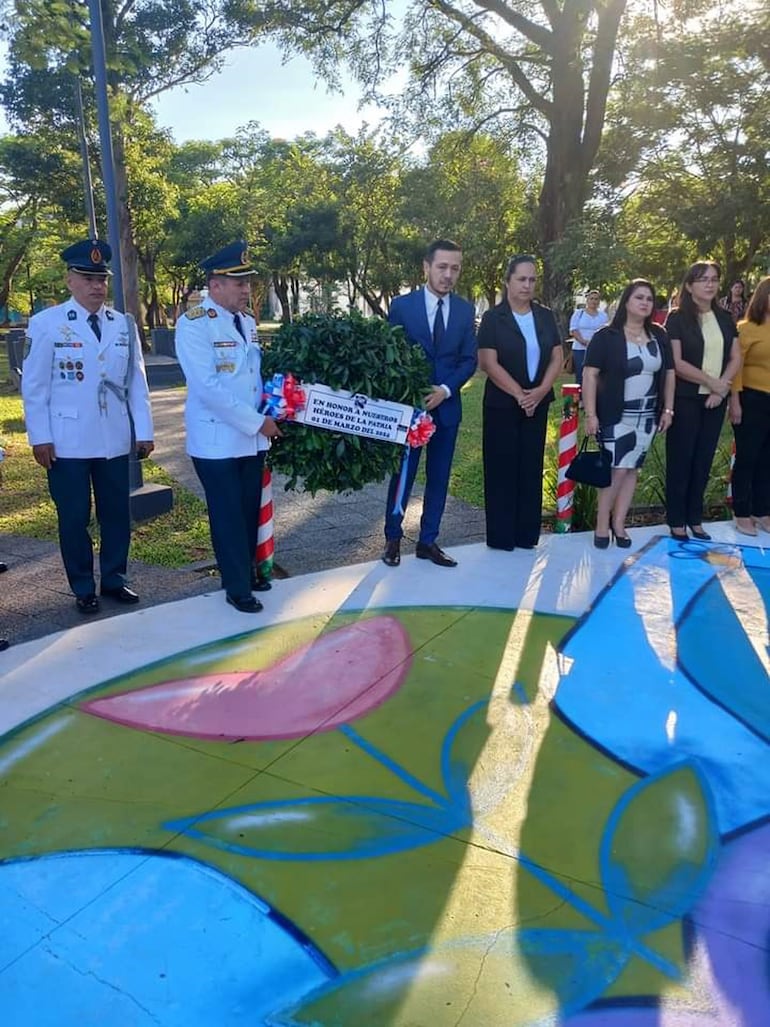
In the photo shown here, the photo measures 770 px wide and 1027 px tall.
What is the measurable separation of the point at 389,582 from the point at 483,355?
158cm

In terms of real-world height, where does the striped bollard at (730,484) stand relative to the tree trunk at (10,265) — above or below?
below

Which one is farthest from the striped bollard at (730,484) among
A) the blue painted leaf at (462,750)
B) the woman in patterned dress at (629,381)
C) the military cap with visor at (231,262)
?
the military cap with visor at (231,262)

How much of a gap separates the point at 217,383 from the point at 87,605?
1455 mm

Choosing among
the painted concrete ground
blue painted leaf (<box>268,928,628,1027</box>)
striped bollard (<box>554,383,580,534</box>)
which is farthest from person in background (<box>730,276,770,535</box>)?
blue painted leaf (<box>268,928,628,1027</box>)

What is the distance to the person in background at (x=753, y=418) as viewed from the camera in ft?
17.9

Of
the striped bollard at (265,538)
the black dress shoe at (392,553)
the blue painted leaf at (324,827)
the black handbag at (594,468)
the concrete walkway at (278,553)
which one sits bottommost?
the blue painted leaf at (324,827)

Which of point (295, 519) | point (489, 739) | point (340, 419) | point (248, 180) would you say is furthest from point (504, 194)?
point (489, 739)

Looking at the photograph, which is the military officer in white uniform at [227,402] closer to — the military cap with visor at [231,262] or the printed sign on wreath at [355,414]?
the military cap with visor at [231,262]

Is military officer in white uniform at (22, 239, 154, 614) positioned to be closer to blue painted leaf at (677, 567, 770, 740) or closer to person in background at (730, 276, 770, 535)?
blue painted leaf at (677, 567, 770, 740)

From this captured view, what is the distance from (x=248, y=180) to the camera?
36.5 m

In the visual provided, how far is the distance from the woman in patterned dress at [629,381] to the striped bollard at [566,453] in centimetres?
58

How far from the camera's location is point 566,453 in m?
5.91

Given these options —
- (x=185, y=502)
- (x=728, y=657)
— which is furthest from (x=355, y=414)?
(x=185, y=502)

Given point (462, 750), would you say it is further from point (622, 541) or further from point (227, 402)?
point (622, 541)
